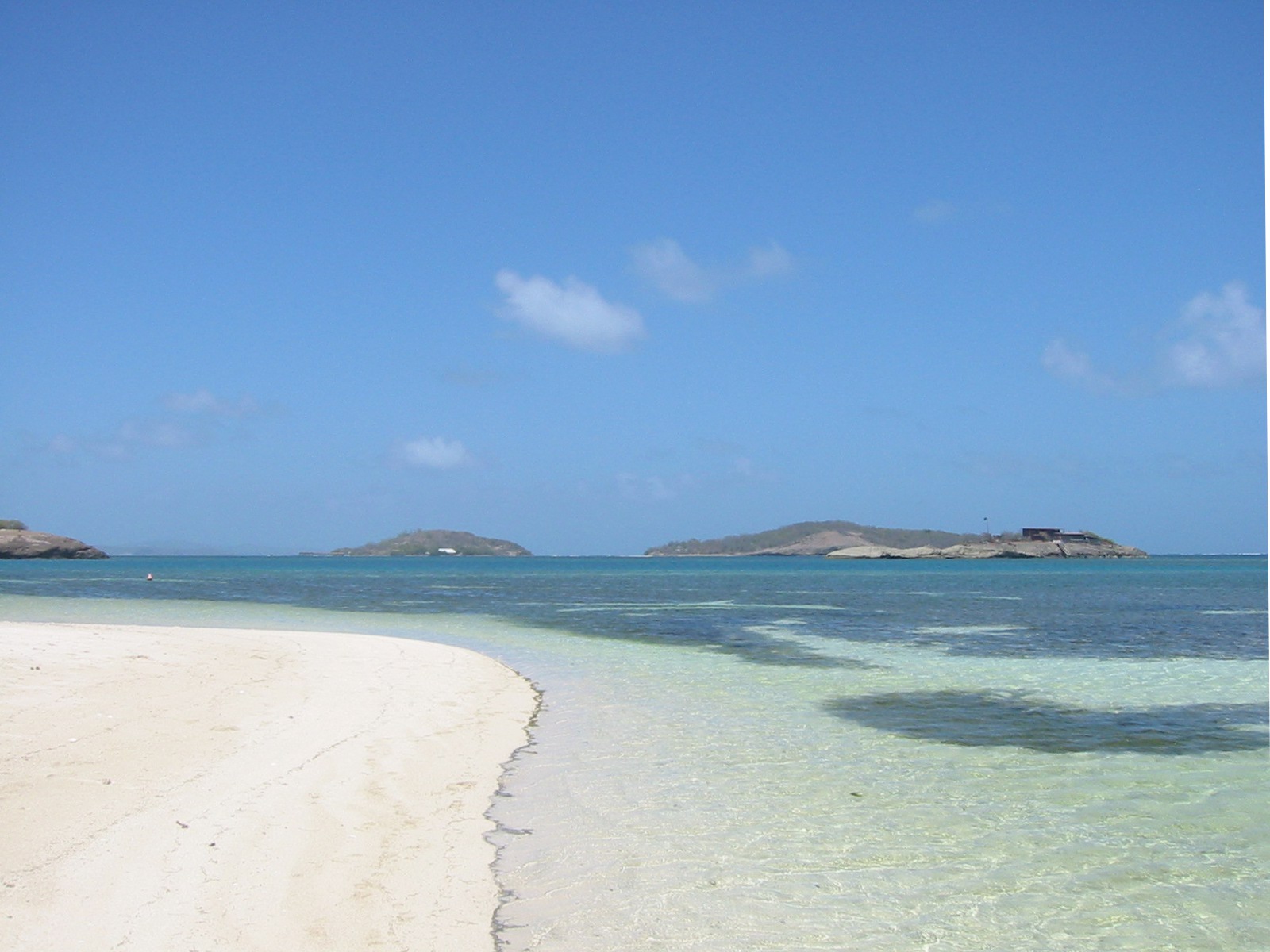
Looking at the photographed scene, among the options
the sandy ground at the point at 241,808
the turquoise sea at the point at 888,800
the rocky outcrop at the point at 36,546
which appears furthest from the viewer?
the rocky outcrop at the point at 36,546

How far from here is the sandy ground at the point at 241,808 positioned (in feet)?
18.1

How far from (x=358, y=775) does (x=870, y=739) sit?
6.22 meters

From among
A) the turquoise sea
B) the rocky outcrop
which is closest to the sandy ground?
the turquoise sea

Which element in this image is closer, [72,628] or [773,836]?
[773,836]

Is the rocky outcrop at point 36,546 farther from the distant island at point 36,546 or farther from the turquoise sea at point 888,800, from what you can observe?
the turquoise sea at point 888,800

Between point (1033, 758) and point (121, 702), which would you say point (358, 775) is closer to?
point (121, 702)

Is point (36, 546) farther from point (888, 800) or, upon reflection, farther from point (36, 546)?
point (888, 800)

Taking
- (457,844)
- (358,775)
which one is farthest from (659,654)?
(457,844)

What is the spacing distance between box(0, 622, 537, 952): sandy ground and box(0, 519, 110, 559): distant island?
600 ft

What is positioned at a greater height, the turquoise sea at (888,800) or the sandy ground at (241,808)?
the sandy ground at (241,808)

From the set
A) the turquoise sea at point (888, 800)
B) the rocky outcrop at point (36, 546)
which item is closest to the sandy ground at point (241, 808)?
the turquoise sea at point (888, 800)

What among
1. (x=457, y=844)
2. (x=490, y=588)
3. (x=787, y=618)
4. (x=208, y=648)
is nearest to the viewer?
(x=457, y=844)

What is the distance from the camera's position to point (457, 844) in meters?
7.31

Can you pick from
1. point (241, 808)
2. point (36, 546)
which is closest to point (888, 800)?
point (241, 808)
